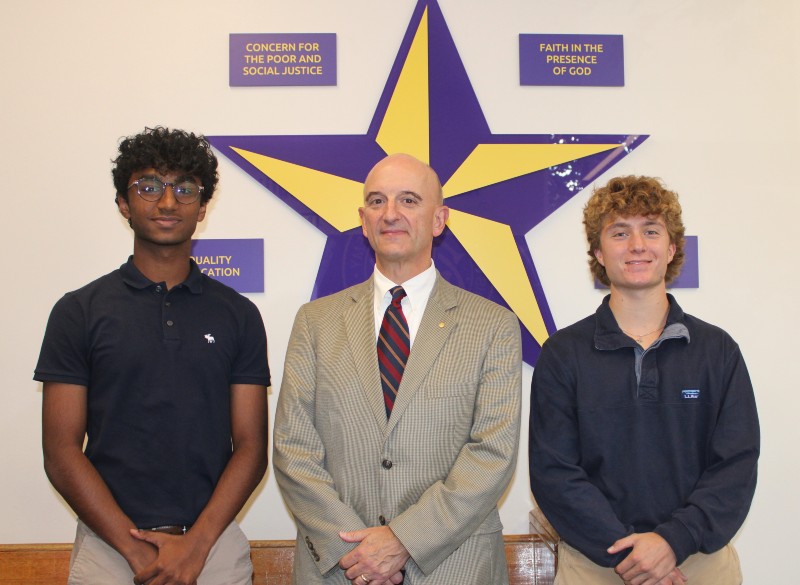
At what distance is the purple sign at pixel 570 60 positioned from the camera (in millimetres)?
3127

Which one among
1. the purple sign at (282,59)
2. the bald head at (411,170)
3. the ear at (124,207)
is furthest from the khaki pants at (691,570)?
the purple sign at (282,59)

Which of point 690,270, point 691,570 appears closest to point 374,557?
point 691,570

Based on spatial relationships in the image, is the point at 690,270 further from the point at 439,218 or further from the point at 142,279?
the point at 142,279

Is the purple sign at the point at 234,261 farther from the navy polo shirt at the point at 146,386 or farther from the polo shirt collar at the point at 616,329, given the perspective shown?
the polo shirt collar at the point at 616,329

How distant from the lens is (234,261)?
3070mm

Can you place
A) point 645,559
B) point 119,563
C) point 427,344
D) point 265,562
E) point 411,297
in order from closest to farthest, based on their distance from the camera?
point 645,559
point 119,563
point 427,344
point 411,297
point 265,562

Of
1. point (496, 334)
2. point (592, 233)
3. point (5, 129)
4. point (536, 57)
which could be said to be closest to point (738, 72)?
point (536, 57)

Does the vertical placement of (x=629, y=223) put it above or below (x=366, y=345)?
above

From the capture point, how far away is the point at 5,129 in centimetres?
309

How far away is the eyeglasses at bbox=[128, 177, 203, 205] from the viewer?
7.24 ft

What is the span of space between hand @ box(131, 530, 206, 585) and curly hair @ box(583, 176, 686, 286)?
1.45m

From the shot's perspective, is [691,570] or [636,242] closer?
[691,570]

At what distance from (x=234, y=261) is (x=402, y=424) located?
1.29 metres

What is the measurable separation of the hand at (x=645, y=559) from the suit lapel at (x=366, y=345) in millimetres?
709
